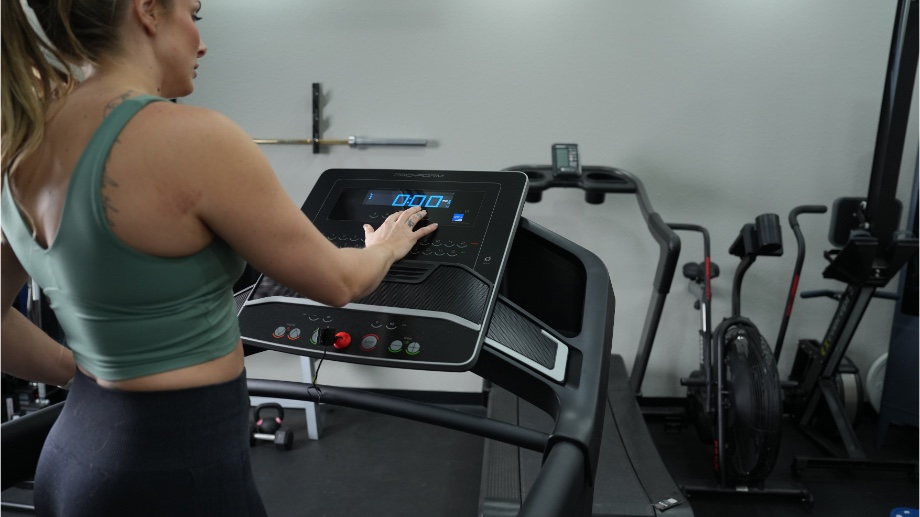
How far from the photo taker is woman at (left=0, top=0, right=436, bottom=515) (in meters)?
0.74

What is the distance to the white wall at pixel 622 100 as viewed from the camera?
293cm

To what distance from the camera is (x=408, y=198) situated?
1249 mm

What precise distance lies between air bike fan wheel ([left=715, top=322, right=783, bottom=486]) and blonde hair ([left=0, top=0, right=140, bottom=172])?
7.51ft

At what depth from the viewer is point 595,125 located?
304 cm

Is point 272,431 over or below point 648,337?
below

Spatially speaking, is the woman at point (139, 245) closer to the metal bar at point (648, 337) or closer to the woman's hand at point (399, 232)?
the woman's hand at point (399, 232)

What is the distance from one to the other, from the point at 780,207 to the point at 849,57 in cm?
69

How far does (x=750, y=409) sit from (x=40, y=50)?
2351mm

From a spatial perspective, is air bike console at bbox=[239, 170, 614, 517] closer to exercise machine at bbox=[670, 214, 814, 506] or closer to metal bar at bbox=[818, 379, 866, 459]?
exercise machine at bbox=[670, 214, 814, 506]

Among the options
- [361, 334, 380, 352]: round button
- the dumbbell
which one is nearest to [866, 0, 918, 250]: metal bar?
[361, 334, 380, 352]: round button

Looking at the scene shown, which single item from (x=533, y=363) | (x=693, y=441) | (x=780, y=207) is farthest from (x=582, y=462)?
(x=780, y=207)

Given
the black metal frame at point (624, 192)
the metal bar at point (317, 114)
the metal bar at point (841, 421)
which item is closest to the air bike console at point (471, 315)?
the black metal frame at point (624, 192)

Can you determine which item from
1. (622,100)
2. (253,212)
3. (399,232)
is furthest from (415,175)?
(622,100)

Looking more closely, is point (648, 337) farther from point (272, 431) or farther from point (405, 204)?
point (405, 204)
